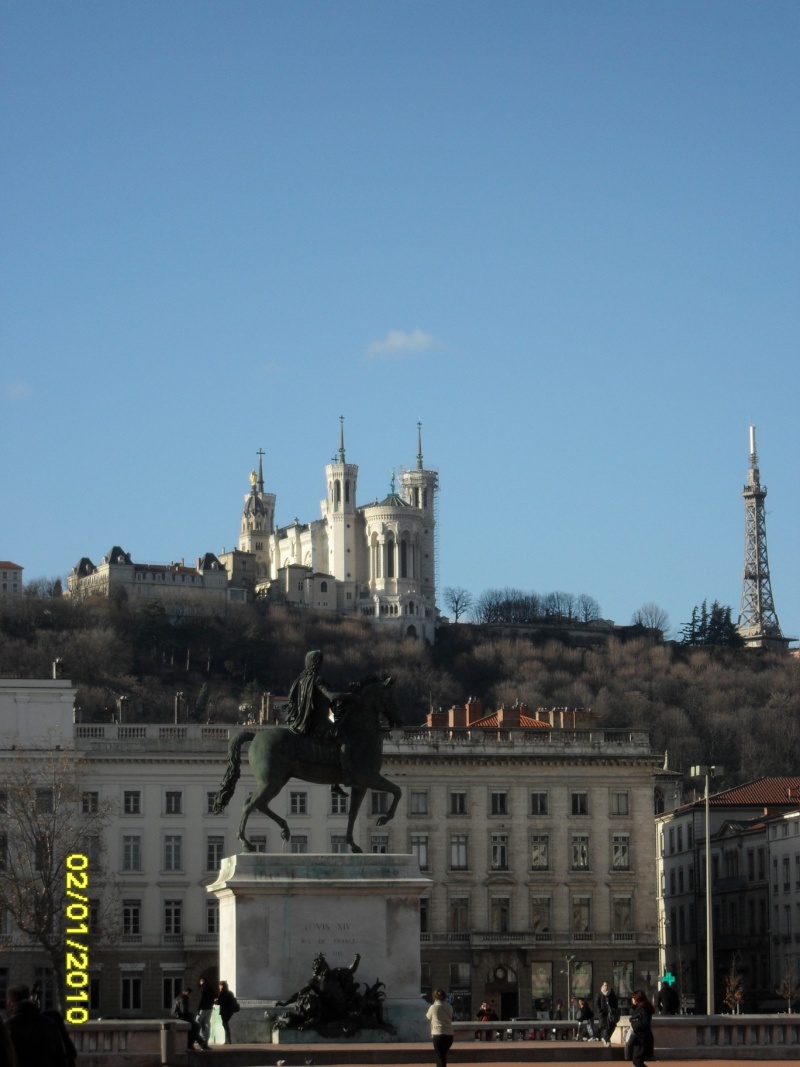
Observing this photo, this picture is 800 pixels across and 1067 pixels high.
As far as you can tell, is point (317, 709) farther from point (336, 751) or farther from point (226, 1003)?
point (226, 1003)

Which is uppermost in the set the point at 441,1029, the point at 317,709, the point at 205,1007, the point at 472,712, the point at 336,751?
the point at 472,712

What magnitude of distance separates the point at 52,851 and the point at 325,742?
112 ft

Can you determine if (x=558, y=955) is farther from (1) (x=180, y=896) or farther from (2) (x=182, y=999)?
(2) (x=182, y=999)

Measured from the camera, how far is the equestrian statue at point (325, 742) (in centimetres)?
3212

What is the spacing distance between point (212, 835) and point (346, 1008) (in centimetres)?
4447

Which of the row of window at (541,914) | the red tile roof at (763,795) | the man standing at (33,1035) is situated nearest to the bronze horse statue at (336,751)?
the man standing at (33,1035)

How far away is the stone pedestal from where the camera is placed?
31.8m

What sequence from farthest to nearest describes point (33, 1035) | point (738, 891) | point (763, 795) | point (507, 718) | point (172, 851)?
point (763, 795) < point (738, 891) < point (507, 718) < point (172, 851) < point (33, 1035)

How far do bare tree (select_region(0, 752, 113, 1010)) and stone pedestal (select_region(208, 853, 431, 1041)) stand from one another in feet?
99.1

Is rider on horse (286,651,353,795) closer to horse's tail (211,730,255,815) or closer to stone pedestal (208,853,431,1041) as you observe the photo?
horse's tail (211,730,255,815)

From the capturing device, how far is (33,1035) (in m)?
15.5

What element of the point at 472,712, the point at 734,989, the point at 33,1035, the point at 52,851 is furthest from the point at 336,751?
the point at 472,712

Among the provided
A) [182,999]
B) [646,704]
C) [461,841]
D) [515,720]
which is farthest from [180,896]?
[646,704]
